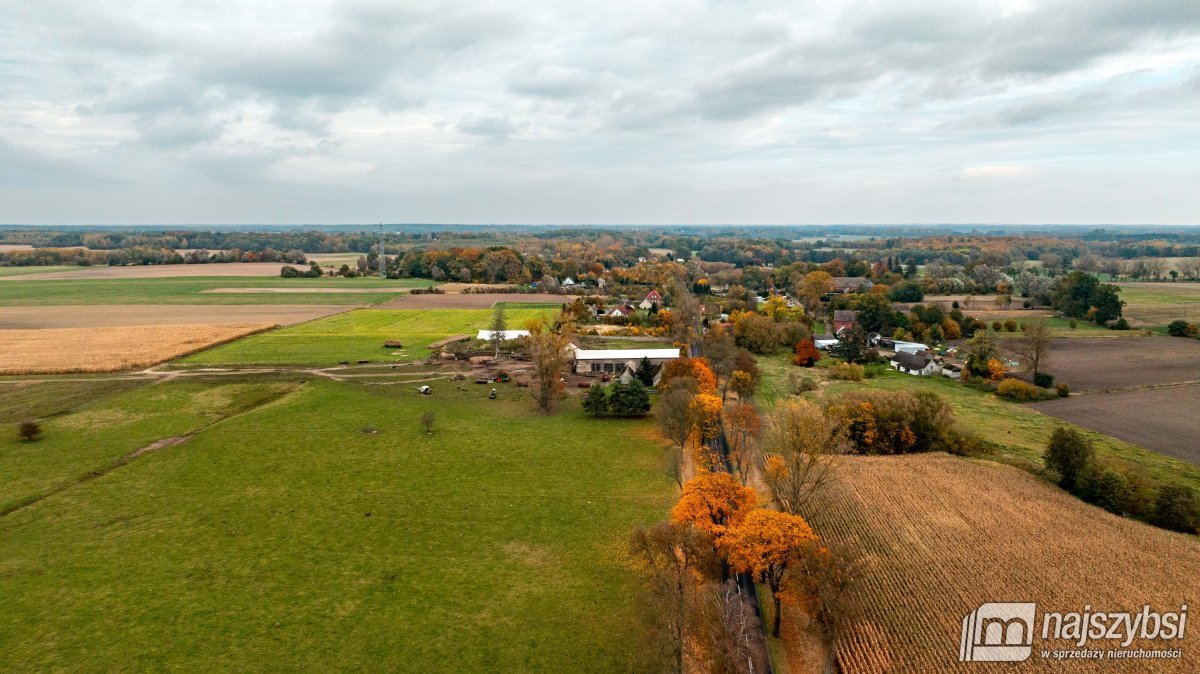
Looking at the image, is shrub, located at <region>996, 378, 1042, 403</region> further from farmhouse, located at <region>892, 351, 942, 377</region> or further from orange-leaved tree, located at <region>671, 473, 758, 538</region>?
orange-leaved tree, located at <region>671, 473, 758, 538</region>

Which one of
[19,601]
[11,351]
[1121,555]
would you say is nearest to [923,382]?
[1121,555]

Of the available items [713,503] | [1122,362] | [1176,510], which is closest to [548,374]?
[713,503]

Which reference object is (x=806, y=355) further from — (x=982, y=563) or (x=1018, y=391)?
(x=982, y=563)

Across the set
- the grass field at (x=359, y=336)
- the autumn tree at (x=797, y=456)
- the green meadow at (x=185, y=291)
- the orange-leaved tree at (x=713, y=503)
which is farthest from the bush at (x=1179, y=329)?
the green meadow at (x=185, y=291)

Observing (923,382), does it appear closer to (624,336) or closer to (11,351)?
(624,336)

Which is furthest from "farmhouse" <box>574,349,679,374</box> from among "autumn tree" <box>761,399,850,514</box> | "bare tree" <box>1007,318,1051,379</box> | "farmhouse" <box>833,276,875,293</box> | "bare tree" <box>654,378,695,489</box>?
"farmhouse" <box>833,276,875,293</box>
